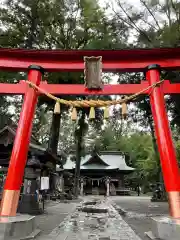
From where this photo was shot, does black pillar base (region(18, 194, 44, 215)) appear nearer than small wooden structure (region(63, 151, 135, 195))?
Yes

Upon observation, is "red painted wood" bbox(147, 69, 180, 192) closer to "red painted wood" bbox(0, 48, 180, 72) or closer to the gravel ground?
"red painted wood" bbox(0, 48, 180, 72)

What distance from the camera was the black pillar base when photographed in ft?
37.2

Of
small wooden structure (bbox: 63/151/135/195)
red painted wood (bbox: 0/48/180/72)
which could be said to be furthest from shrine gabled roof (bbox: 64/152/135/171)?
red painted wood (bbox: 0/48/180/72)

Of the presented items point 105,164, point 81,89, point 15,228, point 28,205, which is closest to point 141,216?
point 28,205

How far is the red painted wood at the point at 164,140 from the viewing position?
662cm

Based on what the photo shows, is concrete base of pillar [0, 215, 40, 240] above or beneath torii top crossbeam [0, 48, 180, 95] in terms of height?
beneath

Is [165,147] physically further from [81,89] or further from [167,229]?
[81,89]

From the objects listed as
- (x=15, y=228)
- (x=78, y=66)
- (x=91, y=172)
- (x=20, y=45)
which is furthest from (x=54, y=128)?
(x=91, y=172)

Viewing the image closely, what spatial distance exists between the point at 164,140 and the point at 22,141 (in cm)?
387

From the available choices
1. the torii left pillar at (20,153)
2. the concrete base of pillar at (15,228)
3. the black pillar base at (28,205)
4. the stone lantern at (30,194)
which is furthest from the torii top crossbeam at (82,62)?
the black pillar base at (28,205)

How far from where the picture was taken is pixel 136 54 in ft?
26.6

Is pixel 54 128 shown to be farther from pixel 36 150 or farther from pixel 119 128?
pixel 119 128

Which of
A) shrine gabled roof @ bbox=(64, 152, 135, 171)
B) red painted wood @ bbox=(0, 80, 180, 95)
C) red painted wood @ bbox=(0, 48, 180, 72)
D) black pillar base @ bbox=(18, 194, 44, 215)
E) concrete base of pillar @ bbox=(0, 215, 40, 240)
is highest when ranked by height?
shrine gabled roof @ bbox=(64, 152, 135, 171)

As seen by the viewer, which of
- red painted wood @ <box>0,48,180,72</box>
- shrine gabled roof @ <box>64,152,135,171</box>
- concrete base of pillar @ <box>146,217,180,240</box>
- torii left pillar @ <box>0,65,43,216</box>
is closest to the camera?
concrete base of pillar @ <box>146,217,180,240</box>
